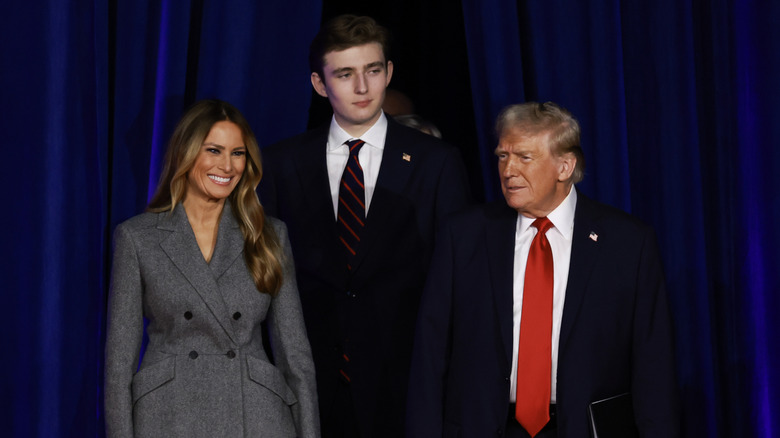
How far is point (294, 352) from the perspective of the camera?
251 cm

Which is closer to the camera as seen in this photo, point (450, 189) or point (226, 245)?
point (226, 245)

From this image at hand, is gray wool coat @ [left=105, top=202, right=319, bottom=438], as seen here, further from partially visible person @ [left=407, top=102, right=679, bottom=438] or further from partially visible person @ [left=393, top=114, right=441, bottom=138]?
partially visible person @ [left=393, top=114, right=441, bottom=138]

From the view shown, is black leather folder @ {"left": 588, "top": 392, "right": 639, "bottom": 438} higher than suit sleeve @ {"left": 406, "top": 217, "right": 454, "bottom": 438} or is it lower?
lower

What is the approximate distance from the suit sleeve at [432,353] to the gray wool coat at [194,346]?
1.00 feet

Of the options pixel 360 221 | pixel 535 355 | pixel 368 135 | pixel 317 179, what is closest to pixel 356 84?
pixel 368 135

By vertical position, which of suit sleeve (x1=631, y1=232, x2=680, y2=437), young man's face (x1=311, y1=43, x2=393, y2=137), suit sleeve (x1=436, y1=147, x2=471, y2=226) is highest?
young man's face (x1=311, y1=43, x2=393, y2=137)

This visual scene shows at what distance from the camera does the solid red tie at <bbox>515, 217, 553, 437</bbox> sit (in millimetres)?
2361

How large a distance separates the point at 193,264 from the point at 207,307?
0.43 ft

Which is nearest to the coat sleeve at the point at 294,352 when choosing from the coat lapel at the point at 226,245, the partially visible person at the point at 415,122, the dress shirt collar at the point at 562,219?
the coat lapel at the point at 226,245

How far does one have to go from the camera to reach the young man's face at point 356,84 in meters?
2.90

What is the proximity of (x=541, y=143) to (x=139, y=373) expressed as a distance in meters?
1.29

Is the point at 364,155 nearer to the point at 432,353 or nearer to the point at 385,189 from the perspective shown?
the point at 385,189

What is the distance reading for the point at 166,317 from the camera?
7.82ft

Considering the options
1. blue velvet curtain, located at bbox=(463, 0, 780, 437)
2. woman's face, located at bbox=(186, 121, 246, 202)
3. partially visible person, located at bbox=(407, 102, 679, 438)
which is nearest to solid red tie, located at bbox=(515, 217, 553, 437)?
partially visible person, located at bbox=(407, 102, 679, 438)
